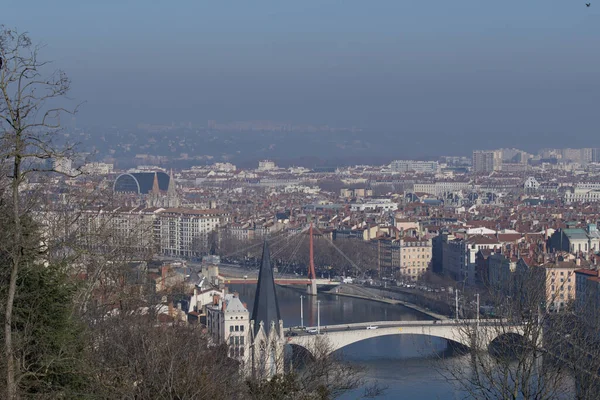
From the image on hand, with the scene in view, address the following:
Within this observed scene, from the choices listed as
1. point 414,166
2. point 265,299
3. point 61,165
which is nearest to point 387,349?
point 265,299

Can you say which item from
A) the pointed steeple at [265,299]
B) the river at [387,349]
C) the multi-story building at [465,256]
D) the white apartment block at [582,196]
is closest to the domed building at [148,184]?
the white apartment block at [582,196]

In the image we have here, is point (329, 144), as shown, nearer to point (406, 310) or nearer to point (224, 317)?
point (406, 310)

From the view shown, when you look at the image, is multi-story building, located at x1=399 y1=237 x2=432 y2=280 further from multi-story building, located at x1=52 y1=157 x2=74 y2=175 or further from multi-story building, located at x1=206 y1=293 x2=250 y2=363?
multi-story building, located at x1=52 y1=157 x2=74 y2=175

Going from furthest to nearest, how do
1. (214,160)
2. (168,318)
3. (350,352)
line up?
1. (214,160)
2. (350,352)
3. (168,318)

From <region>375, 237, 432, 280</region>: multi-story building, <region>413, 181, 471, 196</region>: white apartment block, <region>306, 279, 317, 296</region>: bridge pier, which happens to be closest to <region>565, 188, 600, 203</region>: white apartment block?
<region>413, 181, 471, 196</region>: white apartment block

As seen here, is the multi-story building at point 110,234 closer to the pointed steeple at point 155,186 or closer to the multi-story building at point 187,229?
the multi-story building at point 187,229

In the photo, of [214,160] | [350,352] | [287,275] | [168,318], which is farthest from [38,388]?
[214,160]
